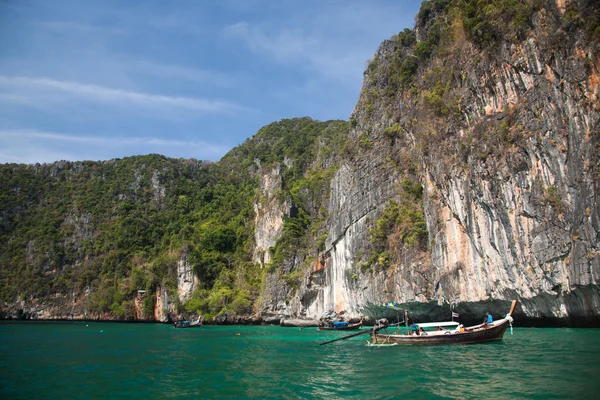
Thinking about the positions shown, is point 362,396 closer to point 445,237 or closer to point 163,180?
point 445,237

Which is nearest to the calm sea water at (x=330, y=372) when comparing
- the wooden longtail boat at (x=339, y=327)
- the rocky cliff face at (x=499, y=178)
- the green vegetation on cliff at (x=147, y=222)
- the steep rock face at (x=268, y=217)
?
the rocky cliff face at (x=499, y=178)

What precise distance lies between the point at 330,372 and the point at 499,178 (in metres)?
15.0

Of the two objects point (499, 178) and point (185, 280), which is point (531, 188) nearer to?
point (499, 178)

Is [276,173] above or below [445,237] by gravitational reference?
above

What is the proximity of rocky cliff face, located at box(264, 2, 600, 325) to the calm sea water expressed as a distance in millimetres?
3354

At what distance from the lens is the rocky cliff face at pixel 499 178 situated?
20.0 m

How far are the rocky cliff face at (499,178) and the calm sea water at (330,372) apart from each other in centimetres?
335

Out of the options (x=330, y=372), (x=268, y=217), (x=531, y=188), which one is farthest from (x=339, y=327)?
(x=268, y=217)

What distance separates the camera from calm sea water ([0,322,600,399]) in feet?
41.5

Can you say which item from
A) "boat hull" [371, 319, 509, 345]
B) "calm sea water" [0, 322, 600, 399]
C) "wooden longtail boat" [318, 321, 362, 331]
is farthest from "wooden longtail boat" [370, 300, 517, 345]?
"wooden longtail boat" [318, 321, 362, 331]

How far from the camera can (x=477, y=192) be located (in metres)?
26.0

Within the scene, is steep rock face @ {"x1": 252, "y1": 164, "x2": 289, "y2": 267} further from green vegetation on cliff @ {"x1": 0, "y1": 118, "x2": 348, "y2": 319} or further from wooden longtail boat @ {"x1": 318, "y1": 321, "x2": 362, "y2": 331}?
wooden longtail boat @ {"x1": 318, "y1": 321, "x2": 362, "y2": 331}

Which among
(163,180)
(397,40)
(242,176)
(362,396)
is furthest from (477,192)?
(163,180)

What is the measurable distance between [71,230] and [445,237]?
8454 cm
